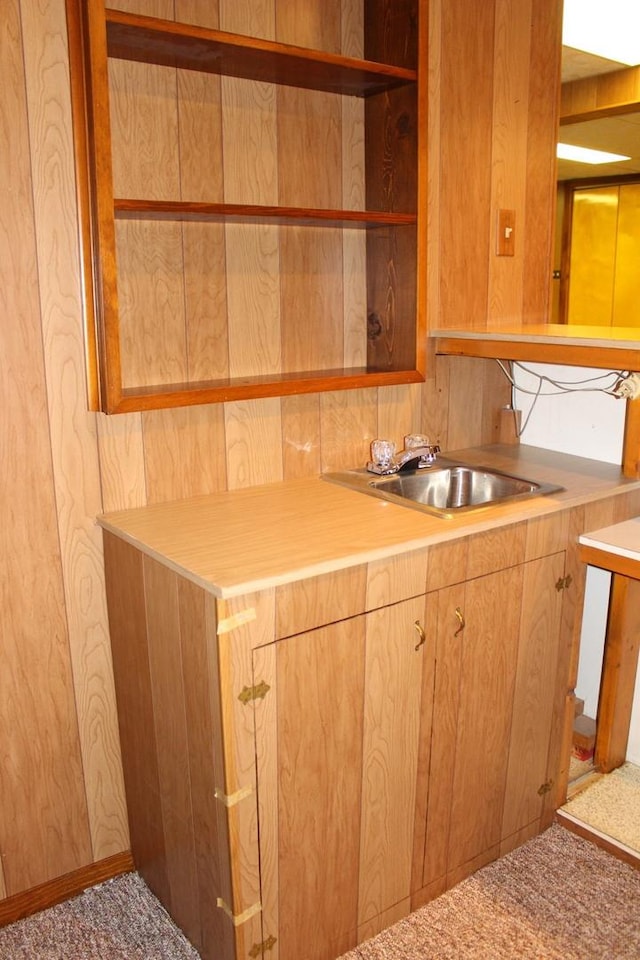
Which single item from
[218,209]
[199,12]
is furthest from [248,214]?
[199,12]

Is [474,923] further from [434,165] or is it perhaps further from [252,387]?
[434,165]

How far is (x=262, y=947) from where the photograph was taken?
162 centimetres

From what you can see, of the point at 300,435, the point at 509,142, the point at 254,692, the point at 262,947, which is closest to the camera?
the point at 254,692

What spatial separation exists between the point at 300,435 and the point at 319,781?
0.93m

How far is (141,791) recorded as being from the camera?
1920 millimetres

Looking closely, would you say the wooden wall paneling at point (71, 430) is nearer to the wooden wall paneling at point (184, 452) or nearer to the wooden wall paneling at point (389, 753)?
the wooden wall paneling at point (184, 452)

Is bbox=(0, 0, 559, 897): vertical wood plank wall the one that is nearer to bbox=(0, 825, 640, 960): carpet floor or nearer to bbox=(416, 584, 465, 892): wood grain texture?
bbox=(0, 825, 640, 960): carpet floor

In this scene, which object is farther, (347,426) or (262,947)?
(347,426)

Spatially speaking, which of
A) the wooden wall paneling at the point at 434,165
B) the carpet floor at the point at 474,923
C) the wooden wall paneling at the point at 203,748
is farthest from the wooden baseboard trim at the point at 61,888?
the wooden wall paneling at the point at 434,165

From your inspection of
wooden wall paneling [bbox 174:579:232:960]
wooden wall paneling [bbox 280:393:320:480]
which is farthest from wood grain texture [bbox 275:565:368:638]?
wooden wall paneling [bbox 280:393:320:480]

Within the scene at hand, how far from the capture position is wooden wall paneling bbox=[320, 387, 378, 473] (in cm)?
223

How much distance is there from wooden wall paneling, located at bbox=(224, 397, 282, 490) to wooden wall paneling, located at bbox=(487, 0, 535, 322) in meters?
0.85

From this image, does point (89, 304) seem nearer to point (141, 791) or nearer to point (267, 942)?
point (141, 791)

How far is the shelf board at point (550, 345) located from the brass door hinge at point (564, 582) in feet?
1.80
